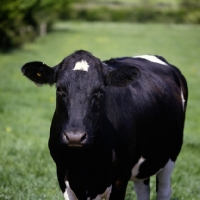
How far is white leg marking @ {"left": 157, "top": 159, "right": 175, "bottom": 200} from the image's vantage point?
16.1ft

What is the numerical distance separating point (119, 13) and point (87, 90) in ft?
167

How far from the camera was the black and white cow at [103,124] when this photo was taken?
3326mm

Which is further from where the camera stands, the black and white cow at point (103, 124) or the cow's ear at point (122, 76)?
the cow's ear at point (122, 76)

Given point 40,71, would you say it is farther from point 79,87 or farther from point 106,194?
point 106,194

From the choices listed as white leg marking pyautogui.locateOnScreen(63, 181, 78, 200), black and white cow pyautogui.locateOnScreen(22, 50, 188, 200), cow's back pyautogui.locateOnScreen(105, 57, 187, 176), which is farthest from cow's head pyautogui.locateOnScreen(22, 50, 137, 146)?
white leg marking pyautogui.locateOnScreen(63, 181, 78, 200)

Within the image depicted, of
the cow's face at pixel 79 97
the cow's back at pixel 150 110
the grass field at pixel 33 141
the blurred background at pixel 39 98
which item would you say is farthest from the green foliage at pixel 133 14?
the cow's face at pixel 79 97

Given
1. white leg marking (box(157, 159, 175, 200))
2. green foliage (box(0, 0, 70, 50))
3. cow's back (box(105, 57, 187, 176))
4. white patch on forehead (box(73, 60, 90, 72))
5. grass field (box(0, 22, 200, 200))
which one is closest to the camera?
white patch on forehead (box(73, 60, 90, 72))

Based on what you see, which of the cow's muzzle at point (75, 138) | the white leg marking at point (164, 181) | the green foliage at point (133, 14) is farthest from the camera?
the green foliage at point (133, 14)

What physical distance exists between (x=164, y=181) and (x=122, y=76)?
67.2 inches

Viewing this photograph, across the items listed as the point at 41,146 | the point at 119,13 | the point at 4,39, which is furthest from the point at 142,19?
the point at 41,146

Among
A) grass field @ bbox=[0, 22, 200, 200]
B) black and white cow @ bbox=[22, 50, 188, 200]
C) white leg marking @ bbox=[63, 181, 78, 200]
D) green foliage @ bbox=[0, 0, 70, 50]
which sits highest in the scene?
black and white cow @ bbox=[22, 50, 188, 200]

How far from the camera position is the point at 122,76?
3.64m

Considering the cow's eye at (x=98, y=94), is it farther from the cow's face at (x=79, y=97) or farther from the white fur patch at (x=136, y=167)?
the white fur patch at (x=136, y=167)

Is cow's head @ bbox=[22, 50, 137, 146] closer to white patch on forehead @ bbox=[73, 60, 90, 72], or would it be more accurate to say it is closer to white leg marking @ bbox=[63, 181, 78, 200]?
white patch on forehead @ bbox=[73, 60, 90, 72]
